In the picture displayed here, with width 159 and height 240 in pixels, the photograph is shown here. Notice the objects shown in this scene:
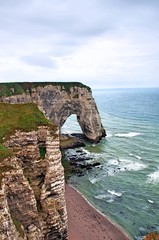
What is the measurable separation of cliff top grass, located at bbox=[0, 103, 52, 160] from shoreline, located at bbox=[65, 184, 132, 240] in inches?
643

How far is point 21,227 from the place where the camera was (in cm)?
2473

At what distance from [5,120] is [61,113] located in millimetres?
63063

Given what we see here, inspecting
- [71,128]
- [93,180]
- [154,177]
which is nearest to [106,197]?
[93,180]

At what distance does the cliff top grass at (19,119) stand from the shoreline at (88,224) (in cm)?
1634

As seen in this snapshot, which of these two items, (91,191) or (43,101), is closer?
(91,191)

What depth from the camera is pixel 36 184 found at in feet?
95.1

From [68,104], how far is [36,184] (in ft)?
217

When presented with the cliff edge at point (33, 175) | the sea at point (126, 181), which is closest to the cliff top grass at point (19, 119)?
the cliff edge at point (33, 175)

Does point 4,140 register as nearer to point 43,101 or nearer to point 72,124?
point 43,101

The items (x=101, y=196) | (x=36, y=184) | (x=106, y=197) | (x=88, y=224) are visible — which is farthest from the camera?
(x=101, y=196)

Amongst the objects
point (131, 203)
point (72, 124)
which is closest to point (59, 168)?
point (131, 203)

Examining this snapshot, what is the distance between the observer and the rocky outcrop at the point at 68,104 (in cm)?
8962

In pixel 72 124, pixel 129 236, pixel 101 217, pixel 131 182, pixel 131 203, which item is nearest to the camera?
pixel 129 236

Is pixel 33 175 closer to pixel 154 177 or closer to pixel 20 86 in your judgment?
pixel 154 177
